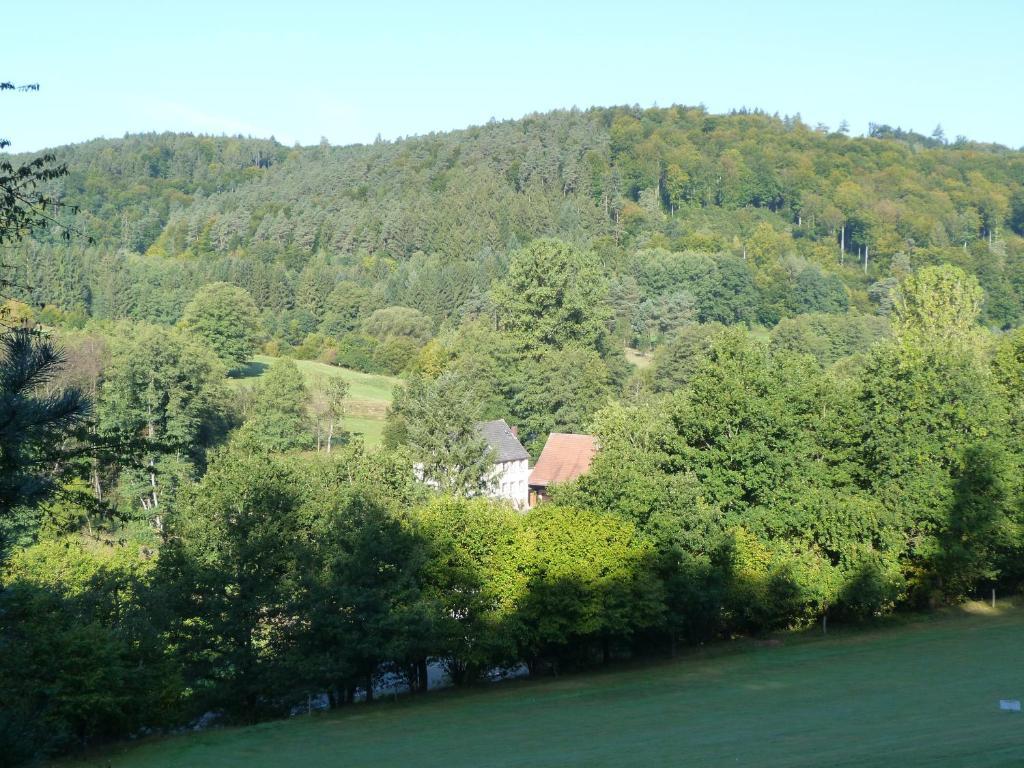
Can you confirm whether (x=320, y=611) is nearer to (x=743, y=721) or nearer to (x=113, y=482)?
(x=743, y=721)

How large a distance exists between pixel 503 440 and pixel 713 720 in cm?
4908

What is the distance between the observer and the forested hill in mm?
133750

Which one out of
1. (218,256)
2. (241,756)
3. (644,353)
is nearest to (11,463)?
(241,756)

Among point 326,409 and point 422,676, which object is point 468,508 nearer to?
point 422,676

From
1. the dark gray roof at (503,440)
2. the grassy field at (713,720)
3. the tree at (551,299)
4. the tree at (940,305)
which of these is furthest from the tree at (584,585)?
the tree at (551,299)

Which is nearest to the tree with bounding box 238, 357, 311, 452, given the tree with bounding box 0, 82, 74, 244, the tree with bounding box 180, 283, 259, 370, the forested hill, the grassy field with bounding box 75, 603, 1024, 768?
the tree with bounding box 180, 283, 259, 370

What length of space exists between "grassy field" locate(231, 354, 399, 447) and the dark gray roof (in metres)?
11.8

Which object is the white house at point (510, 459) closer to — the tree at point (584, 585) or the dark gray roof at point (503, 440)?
the dark gray roof at point (503, 440)

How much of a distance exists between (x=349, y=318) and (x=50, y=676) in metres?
106

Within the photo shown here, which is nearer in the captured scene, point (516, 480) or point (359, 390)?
point (516, 480)

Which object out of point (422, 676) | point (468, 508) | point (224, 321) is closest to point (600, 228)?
point (224, 321)

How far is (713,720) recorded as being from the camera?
83.7ft

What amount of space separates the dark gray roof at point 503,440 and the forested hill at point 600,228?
44656 mm

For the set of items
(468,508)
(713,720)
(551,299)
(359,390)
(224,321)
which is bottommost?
(713,720)
